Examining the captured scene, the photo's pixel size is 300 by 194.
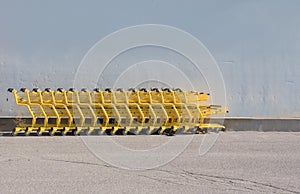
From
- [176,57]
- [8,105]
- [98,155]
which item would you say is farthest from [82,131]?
[176,57]

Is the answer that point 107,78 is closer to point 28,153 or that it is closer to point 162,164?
point 162,164

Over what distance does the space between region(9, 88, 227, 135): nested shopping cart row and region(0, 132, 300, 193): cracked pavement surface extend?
3.99 meters

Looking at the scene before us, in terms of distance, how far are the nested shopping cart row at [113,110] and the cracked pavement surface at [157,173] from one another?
3.99m

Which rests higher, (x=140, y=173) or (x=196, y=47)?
(x=196, y=47)

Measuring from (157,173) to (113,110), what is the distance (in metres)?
7.56

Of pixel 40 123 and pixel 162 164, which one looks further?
pixel 40 123

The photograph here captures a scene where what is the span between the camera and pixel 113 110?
47.1 ft

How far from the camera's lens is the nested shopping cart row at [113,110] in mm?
13781

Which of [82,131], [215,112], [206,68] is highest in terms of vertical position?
[206,68]

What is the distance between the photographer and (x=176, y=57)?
22.9ft

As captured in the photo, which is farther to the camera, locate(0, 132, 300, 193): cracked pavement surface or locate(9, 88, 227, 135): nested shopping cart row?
locate(9, 88, 227, 135): nested shopping cart row

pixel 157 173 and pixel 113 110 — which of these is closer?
pixel 157 173

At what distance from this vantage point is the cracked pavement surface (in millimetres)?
5828

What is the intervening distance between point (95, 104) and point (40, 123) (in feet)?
5.75
